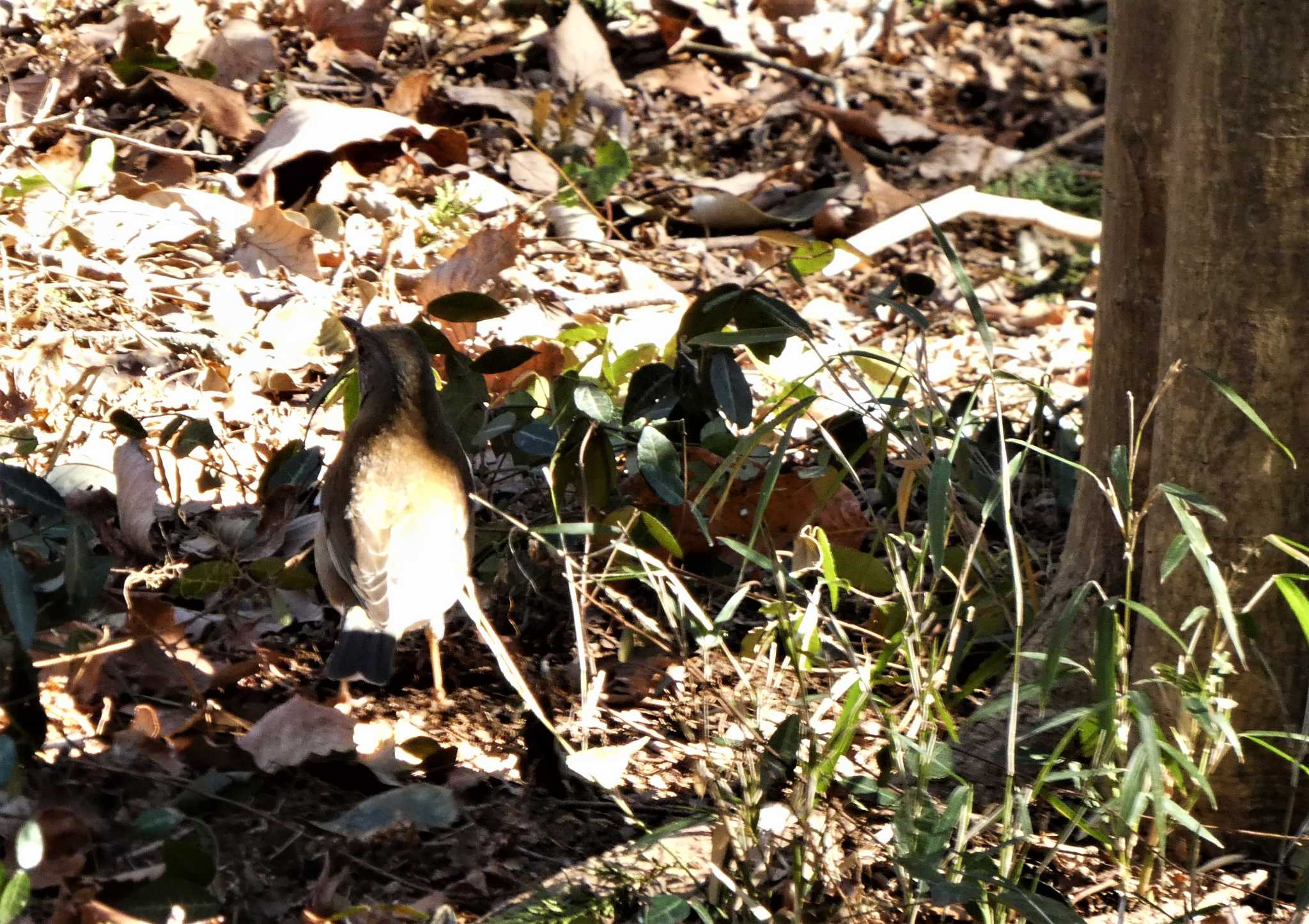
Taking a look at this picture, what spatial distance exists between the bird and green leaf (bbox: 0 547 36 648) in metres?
1.14

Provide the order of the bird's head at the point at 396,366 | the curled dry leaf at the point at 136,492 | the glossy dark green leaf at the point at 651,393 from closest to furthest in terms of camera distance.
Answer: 1. the curled dry leaf at the point at 136,492
2. the glossy dark green leaf at the point at 651,393
3. the bird's head at the point at 396,366

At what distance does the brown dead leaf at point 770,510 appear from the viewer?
4.53 m

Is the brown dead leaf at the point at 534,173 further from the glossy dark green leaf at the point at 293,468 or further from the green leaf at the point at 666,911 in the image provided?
the green leaf at the point at 666,911

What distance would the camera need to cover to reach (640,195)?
761cm

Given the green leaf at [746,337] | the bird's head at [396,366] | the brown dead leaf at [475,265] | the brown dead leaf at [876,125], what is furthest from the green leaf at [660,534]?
the brown dead leaf at [876,125]

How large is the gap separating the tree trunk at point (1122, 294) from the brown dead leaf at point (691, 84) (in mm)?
5006

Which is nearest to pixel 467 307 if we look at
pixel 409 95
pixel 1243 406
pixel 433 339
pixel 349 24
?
pixel 433 339

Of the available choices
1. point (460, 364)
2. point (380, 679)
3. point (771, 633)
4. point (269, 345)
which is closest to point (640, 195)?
point (269, 345)

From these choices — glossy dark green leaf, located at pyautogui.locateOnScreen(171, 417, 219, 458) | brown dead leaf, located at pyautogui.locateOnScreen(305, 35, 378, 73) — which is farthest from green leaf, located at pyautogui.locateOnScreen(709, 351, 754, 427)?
brown dead leaf, located at pyautogui.locateOnScreen(305, 35, 378, 73)


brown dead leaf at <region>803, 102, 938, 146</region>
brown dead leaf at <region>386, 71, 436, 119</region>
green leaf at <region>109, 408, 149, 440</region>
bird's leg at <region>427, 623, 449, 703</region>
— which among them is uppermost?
brown dead leaf at <region>386, 71, 436, 119</region>

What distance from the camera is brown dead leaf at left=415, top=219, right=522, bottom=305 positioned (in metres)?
5.53

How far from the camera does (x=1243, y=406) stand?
2965mm

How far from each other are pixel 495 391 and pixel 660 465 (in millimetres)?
1444

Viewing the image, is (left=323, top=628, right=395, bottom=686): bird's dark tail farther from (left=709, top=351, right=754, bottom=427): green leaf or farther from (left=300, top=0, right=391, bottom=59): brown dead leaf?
(left=300, top=0, right=391, bottom=59): brown dead leaf
